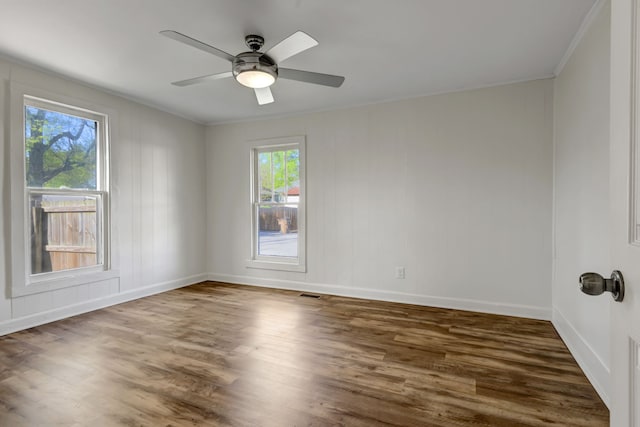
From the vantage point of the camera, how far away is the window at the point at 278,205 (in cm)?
467

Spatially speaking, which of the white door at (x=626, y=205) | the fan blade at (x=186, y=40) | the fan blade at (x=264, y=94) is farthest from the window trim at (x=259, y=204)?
the white door at (x=626, y=205)

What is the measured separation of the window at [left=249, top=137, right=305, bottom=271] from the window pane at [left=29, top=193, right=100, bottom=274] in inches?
79.4

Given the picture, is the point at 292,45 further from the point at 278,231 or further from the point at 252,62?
the point at 278,231

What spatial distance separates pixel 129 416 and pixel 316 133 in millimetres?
3593

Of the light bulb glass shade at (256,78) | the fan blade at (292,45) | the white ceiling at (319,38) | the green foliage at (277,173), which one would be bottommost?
the green foliage at (277,173)

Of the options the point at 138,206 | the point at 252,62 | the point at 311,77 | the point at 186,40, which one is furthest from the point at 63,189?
the point at 311,77

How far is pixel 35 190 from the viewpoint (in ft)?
10.7

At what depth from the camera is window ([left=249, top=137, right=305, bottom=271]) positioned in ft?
15.3

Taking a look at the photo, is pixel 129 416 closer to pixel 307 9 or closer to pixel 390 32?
pixel 307 9

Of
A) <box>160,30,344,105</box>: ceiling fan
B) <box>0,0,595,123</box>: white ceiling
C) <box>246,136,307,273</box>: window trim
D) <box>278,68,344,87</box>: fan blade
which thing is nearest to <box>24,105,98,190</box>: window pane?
<box>0,0,595,123</box>: white ceiling

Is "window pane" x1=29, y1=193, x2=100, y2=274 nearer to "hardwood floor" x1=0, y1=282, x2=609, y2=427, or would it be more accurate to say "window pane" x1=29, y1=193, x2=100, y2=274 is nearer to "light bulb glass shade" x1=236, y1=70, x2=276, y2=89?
"hardwood floor" x1=0, y1=282, x2=609, y2=427

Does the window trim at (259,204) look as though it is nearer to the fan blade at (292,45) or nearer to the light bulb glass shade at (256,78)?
the light bulb glass shade at (256,78)

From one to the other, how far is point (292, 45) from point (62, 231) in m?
3.10

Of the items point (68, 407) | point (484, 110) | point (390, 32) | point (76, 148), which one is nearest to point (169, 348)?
point (68, 407)
